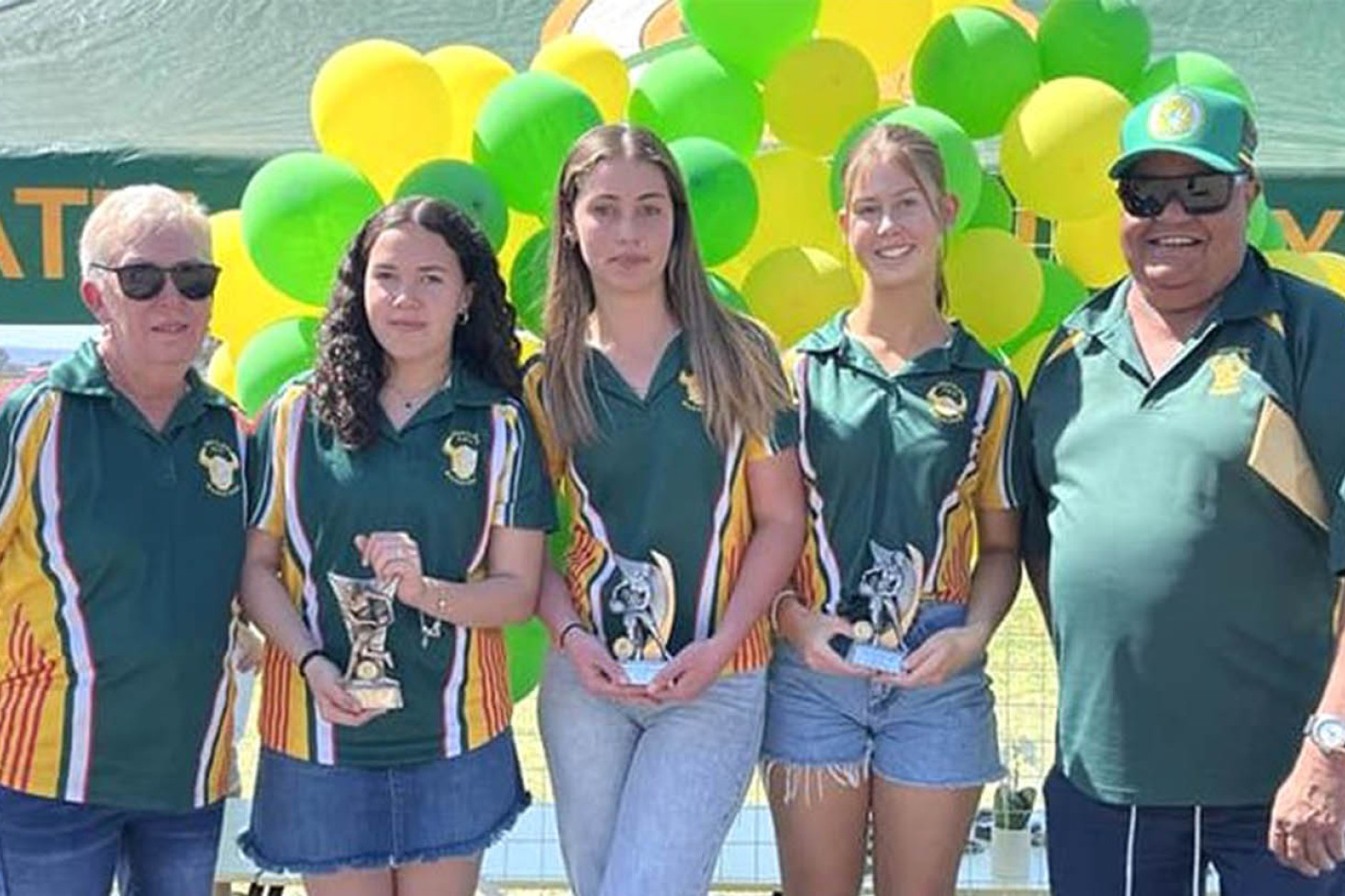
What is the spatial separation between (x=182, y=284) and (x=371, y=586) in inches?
22.2

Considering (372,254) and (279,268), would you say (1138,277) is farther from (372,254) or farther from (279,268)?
(279,268)

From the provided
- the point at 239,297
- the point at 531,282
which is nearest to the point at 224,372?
the point at 239,297

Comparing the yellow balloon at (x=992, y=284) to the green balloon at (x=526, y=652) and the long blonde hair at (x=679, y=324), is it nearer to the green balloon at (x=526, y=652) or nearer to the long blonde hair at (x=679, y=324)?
the long blonde hair at (x=679, y=324)

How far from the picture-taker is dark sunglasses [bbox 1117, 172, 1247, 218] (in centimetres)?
253

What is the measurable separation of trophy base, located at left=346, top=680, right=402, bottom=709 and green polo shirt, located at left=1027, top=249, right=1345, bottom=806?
1.09 m

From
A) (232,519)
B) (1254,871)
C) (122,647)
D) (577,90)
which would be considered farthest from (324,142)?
(1254,871)

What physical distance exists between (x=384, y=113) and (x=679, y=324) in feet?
3.00

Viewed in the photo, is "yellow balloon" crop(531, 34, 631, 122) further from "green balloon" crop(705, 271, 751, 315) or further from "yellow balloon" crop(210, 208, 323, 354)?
"yellow balloon" crop(210, 208, 323, 354)

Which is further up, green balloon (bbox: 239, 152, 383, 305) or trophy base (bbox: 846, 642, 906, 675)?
green balloon (bbox: 239, 152, 383, 305)

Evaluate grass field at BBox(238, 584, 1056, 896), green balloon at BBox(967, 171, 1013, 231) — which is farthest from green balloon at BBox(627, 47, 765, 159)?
grass field at BBox(238, 584, 1056, 896)

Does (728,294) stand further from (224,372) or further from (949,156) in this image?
(224,372)

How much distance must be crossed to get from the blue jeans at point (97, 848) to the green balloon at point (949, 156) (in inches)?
63.5

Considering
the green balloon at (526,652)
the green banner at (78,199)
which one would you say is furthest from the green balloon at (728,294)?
the green banner at (78,199)

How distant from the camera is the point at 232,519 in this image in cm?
262
